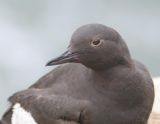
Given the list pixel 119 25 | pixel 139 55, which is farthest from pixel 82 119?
pixel 119 25

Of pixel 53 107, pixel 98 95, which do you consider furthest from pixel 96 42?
pixel 53 107

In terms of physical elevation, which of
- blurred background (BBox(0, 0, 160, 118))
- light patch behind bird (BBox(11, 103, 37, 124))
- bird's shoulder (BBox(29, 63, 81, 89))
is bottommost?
blurred background (BBox(0, 0, 160, 118))

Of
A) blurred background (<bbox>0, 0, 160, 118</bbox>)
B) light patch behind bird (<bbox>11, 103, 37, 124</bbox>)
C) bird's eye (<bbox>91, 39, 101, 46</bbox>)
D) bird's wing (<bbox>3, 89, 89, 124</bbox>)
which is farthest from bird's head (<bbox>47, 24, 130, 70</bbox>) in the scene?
blurred background (<bbox>0, 0, 160, 118</bbox>)

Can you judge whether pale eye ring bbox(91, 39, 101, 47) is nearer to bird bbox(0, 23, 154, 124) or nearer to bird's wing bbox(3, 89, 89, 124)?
bird bbox(0, 23, 154, 124)

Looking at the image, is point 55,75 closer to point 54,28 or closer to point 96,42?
point 96,42

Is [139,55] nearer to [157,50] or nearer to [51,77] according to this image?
[157,50]

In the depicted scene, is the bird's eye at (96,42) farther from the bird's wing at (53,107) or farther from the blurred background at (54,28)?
the blurred background at (54,28)

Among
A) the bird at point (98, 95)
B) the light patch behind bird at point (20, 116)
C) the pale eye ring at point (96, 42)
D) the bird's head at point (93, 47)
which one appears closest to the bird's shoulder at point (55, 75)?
the bird at point (98, 95)
